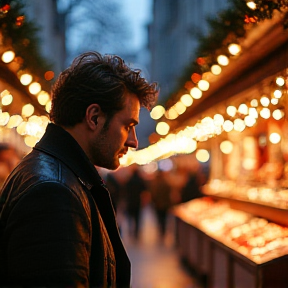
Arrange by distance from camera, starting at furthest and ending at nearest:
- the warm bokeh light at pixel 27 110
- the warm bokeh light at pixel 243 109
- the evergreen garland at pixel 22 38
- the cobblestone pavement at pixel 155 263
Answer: the cobblestone pavement at pixel 155 263
the warm bokeh light at pixel 27 110
the warm bokeh light at pixel 243 109
the evergreen garland at pixel 22 38

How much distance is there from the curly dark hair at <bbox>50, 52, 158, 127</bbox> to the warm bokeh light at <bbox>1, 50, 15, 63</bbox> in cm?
323

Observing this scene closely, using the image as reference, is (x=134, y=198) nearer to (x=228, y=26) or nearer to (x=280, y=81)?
(x=228, y=26)

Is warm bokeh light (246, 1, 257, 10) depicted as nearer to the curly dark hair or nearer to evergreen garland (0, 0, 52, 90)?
evergreen garland (0, 0, 52, 90)

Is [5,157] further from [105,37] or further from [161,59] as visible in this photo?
[161,59]

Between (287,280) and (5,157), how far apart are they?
3.97m

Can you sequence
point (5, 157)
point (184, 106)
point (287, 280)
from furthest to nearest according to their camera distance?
1. point (184, 106)
2. point (5, 157)
3. point (287, 280)

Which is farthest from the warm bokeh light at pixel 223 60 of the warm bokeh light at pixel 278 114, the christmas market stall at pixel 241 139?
the warm bokeh light at pixel 278 114

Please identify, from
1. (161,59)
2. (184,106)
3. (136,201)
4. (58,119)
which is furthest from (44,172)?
(161,59)

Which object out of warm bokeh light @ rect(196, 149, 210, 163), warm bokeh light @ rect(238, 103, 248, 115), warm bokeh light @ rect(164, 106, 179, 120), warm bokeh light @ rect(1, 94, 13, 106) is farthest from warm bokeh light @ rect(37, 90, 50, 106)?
warm bokeh light @ rect(196, 149, 210, 163)

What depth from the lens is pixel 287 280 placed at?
5715 millimetres

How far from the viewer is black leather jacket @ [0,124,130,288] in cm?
174

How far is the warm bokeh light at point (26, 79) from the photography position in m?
6.96

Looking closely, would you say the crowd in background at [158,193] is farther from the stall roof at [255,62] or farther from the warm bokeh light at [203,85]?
the stall roof at [255,62]

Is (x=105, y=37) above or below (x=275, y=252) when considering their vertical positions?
above
